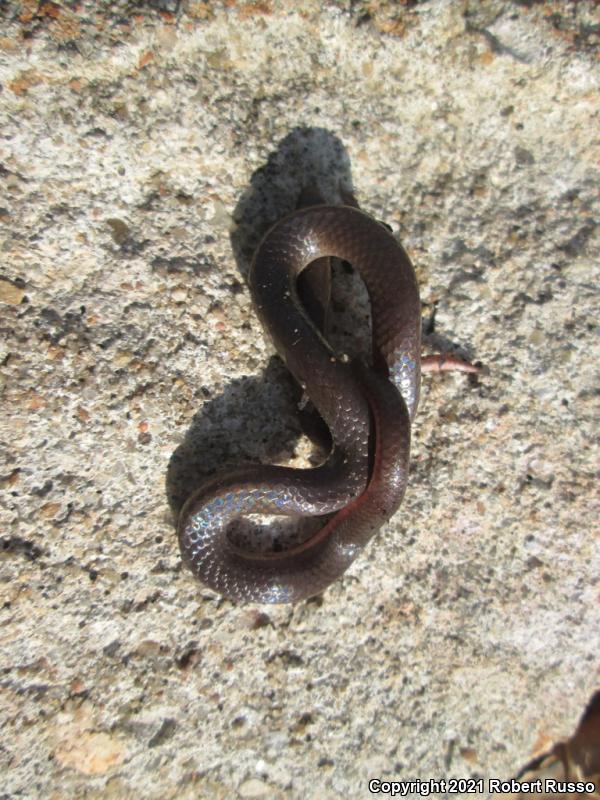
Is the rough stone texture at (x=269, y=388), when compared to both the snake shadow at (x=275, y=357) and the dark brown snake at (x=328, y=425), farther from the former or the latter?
the dark brown snake at (x=328, y=425)

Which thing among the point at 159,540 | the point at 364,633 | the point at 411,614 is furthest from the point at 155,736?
the point at 411,614

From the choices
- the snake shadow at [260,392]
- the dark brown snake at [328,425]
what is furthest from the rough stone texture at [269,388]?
the dark brown snake at [328,425]

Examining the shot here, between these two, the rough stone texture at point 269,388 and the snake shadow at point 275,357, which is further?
the snake shadow at point 275,357

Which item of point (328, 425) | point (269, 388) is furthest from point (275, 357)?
point (328, 425)

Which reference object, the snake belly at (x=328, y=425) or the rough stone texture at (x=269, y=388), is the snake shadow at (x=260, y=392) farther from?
the snake belly at (x=328, y=425)

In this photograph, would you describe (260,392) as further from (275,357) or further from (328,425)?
(328,425)

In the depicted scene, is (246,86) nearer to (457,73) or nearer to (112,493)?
(457,73)

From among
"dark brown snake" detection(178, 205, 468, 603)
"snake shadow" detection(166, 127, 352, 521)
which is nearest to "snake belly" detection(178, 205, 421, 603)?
"dark brown snake" detection(178, 205, 468, 603)
